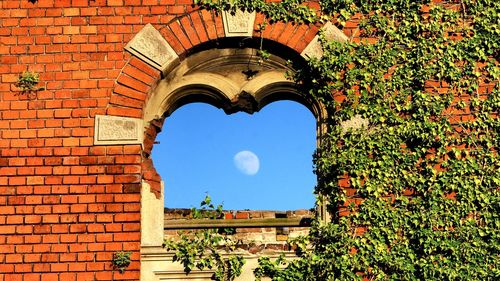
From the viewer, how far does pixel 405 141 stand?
791 centimetres

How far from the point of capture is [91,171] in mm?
7824

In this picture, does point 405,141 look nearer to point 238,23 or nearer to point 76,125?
point 238,23

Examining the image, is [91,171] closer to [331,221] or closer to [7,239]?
[7,239]

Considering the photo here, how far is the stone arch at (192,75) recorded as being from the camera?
7992mm

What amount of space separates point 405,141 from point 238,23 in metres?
2.08

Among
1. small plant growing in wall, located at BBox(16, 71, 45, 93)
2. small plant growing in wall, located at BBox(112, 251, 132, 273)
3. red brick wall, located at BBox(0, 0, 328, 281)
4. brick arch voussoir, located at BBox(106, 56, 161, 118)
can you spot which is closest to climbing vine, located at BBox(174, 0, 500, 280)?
red brick wall, located at BBox(0, 0, 328, 281)

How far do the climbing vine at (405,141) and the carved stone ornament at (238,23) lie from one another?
11 centimetres

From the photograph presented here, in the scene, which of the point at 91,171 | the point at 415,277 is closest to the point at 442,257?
the point at 415,277

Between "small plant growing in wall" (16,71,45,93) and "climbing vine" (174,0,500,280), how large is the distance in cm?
194

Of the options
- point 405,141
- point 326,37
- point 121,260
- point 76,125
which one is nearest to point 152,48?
point 76,125

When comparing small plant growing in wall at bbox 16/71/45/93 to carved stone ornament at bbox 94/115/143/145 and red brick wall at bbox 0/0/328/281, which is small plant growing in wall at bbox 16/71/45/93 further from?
carved stone ornament at bbox 94/115/143/145

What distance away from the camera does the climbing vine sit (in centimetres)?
758

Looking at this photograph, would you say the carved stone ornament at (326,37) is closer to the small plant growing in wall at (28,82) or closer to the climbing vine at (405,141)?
the climbing vine at (405,141)

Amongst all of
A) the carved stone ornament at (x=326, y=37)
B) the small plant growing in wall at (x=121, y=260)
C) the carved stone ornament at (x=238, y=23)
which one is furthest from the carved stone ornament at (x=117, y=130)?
the carved stone ornament at (x=326, y=37)
